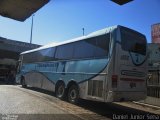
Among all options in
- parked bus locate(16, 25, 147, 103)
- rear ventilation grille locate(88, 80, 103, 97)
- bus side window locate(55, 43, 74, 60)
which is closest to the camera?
parked bus locate(16, 25, 147, 103)

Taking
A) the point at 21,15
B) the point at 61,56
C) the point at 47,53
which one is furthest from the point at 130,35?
the point at 21,15

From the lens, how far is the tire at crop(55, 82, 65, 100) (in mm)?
14305

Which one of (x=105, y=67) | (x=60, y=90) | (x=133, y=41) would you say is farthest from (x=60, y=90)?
(x=133, y=41)

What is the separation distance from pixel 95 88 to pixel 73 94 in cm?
229

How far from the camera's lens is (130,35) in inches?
454

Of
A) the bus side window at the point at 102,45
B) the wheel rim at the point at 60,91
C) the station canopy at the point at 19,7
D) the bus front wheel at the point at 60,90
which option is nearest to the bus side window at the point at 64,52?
the bus front wheel at the point at 60,90

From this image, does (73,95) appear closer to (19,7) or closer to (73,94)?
(73,94)

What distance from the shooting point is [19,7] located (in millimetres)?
2664

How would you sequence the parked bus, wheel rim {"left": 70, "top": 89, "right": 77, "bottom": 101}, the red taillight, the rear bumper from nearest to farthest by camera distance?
1. the rear bumper
2. the red taillight
3. the parked bus
4. wheel rim {"left": 70, "top": 89, "right": 77, "bottom": 101}

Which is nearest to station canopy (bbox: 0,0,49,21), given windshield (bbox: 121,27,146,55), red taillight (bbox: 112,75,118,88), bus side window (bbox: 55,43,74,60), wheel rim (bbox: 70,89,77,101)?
red taillight (bbox: 112,75,118,88)

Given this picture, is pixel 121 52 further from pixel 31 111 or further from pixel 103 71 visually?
pixel 31 111

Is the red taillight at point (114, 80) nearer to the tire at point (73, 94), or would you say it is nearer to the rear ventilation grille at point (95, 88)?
the rear ventilation grille at point (95, 88)

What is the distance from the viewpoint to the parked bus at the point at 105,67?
1064 centimetres

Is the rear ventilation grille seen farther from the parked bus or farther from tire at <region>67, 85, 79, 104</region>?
tire at <region>67, 85, 79, 104</region>
